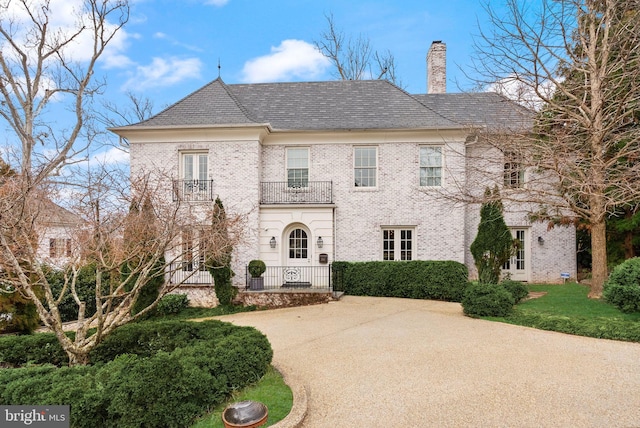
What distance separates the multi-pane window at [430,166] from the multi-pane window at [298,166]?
468cm

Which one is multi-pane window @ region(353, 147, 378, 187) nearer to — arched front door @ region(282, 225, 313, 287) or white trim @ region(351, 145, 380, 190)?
white trim @ region(351, 145, 380, 190)

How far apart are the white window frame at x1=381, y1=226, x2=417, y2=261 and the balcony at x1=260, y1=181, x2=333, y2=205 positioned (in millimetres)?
2798

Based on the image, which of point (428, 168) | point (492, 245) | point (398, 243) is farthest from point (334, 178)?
point (492, 245)

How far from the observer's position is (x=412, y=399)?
4680 millimetres

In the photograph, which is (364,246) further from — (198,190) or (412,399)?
(412,399)

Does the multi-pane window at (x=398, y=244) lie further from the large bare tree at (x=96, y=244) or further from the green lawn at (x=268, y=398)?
the green lawn at (x=268, y=398)

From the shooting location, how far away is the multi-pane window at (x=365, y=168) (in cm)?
1521

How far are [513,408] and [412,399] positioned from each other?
1.17 m

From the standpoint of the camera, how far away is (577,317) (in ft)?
29.6

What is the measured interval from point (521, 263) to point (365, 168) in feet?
25.5

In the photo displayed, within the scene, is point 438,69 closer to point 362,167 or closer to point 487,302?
point 362,167

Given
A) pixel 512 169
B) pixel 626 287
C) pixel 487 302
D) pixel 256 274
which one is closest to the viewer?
pixel 626 287

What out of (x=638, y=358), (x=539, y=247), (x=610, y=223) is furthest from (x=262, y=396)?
(x=610, y=223)

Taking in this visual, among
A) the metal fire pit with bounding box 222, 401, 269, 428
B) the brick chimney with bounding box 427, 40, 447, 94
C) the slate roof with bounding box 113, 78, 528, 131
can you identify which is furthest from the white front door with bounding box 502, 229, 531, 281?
the metal fire pit with bounding box 222, 401, 269, 428
